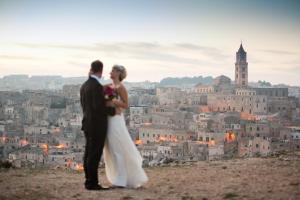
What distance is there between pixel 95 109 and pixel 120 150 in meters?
0.75

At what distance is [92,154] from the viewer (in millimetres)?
8555

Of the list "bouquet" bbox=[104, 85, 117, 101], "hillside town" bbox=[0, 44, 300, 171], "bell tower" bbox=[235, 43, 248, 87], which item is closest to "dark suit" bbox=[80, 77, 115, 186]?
"bouquet" bbox=[104, 85, 117, 101]

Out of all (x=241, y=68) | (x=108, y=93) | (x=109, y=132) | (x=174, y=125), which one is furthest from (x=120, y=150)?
(x=241, y=68)

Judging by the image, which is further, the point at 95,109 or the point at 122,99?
the point at 122,99

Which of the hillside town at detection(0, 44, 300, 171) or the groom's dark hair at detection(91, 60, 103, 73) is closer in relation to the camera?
the groom's dark hair at detection(91, 60, 103, 73)

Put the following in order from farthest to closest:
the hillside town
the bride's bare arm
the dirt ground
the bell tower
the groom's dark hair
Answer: the bell tower, the hillside town, the bride's bare arm, the groom's dark hair, the dirt ground

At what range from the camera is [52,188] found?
9.05 m

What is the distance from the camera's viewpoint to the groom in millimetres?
8414

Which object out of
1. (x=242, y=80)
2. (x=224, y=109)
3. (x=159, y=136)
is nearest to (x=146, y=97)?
(x=242, y=80)

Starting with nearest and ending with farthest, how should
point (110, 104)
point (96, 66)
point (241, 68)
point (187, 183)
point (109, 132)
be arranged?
point (96, 66), point (110, 104), point (109, 132), point (187, 183), point (241, 68)

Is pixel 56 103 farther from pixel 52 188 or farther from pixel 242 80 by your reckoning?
pixel 52 188

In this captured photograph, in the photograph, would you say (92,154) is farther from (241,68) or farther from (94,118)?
(241,68)

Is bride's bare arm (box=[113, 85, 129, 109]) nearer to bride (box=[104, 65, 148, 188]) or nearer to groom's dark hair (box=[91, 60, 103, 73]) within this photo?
bride (box=[104, 65, 148, 188])

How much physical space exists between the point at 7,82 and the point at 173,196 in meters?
163
